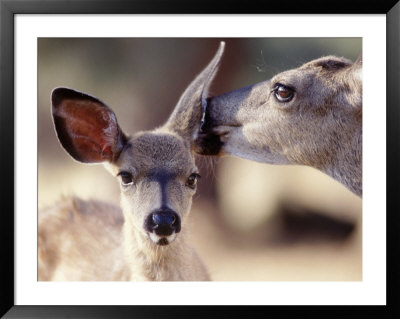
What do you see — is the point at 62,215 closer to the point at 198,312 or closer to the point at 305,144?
the point at 198,312

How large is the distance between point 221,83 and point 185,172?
0.84 m

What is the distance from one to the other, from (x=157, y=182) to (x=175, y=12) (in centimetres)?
97

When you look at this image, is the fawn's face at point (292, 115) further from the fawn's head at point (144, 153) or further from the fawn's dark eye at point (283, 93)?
the fawn's head at point (144, 153)

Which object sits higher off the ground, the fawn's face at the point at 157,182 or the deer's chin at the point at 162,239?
the fawn's face at the point at 157,182

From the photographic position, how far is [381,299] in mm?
4547

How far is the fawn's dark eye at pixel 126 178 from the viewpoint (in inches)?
174

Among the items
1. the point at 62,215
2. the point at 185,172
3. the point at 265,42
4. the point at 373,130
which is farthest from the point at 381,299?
the point at 62,215

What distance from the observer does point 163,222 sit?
416 cm

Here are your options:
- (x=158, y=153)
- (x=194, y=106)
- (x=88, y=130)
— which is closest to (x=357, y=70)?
(x=194, y=106)

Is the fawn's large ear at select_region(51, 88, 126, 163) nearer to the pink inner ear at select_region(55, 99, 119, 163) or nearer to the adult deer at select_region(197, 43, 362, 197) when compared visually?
the pink inner ear at select_region(55, 99, 119, 163)

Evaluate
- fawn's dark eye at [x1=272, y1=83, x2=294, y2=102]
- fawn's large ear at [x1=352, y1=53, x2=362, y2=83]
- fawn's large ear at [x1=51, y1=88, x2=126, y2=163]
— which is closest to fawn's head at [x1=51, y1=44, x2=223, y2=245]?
fawn's large ear at [x1=51, y1=88, x2=126, y2=163]

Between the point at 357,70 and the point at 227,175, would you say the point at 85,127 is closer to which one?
the point at 227,175

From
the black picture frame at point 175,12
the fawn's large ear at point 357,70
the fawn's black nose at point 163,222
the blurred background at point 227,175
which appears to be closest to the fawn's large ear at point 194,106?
the blurred background at point 227,175

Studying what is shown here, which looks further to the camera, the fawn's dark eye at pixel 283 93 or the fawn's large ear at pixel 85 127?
the fawn's dark eye at pixel 283 93
